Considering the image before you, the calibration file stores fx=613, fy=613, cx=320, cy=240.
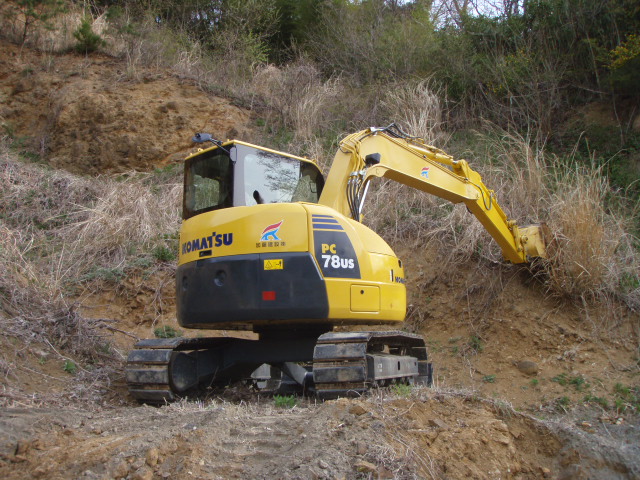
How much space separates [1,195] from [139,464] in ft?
29.3

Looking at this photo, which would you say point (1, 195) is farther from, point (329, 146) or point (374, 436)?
point (374, 436)

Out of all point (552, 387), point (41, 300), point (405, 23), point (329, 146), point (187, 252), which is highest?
point (405, 23)

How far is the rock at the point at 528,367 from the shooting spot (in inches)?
290

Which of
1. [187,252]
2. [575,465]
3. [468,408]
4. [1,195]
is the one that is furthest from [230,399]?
[1,195]

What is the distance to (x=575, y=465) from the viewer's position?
4.04 meters

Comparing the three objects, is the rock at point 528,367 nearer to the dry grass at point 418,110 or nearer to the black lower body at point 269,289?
the black lower body at point 269,289

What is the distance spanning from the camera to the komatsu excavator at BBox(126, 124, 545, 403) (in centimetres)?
505

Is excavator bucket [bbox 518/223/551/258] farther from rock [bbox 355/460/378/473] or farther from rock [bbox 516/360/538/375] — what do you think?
rock [bbox 355/460/378/473]

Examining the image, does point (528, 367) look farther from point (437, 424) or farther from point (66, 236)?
point (66, 236)

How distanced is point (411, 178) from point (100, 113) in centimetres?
861

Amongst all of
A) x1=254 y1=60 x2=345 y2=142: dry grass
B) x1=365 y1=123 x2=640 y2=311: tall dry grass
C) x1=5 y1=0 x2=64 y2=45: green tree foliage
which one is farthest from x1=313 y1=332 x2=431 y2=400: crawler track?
x1=5 y1=0 x2=64 y2=45: green tree foliage

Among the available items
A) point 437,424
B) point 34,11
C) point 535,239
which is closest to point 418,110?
point 535,239

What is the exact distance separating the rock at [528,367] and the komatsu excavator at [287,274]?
156cm

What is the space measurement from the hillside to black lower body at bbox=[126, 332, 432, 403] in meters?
0.31
